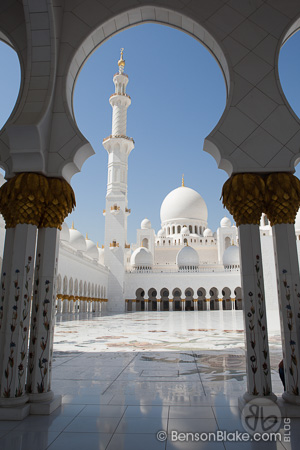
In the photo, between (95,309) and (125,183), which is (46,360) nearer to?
(95,309)

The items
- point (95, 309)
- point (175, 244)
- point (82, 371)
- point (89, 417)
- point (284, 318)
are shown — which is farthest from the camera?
point (175, 244)

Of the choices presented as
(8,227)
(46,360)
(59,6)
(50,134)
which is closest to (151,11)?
(59,6)

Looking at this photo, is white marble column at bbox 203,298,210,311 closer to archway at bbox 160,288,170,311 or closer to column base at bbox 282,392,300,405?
archway at bbox 160,288,170,311

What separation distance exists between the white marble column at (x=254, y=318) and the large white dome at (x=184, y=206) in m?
26.1

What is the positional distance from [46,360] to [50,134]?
1.62 metres

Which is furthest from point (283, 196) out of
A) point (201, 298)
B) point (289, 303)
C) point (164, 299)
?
point (164, 299)

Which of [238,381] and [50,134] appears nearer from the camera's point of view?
[50,134]

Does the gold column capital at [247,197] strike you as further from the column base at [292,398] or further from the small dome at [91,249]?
the small dome at [91,249]

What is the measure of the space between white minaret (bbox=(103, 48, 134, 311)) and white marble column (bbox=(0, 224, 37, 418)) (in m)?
18.2

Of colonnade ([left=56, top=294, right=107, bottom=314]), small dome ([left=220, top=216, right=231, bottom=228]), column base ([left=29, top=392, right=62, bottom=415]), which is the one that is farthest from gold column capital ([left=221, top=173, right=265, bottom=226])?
small dome ([left=220, top=216, right=231, bottom=228])

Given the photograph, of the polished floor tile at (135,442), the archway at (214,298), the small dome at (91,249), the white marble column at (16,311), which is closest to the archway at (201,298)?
the archway at (214,298)

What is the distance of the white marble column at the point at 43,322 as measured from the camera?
224cm

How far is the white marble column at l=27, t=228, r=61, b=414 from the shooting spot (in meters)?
2.24

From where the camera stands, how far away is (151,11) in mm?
2805
